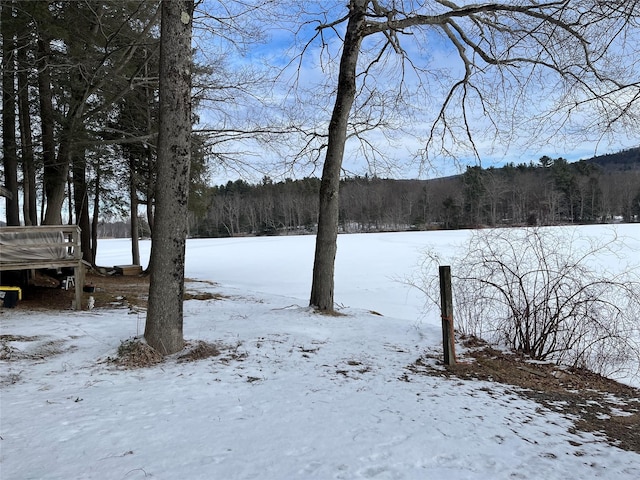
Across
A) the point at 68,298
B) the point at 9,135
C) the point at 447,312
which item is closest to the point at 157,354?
the point at 447,312

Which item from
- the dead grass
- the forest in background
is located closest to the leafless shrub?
the dead grass

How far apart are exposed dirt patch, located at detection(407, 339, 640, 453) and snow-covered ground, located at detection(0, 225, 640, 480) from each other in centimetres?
19

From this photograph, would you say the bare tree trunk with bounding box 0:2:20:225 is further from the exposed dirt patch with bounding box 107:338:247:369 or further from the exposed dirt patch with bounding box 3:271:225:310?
the exposed dirt patch with bounding box 107:338:247:369

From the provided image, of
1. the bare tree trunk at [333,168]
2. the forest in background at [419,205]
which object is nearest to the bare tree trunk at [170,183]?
the bare tree trunk at [333,168]

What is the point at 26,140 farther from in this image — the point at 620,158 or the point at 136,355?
the point at 620,158

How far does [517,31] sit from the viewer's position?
21.5ft

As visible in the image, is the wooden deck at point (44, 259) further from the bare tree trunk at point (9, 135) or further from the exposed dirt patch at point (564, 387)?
the exposed dirt patch at point (564, 387)

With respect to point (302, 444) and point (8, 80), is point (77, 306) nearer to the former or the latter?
point (8, 80)

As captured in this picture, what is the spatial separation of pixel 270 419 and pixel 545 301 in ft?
14.4

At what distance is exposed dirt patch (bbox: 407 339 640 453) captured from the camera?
10.5ft

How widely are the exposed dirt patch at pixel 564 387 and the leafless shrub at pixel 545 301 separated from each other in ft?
1.25

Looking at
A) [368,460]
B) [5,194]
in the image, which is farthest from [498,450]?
[5,194]

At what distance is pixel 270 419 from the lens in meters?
2.97

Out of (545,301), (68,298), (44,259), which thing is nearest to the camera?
(545,301)
